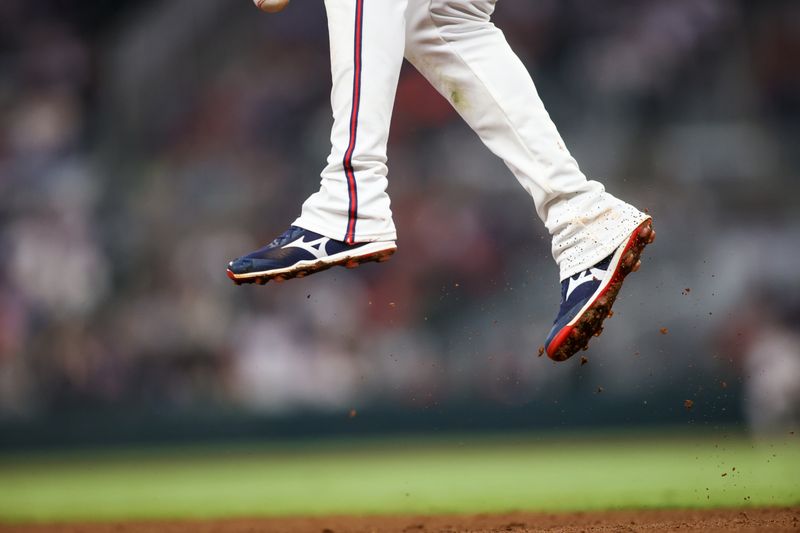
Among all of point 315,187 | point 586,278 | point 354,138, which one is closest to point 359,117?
point 354,138

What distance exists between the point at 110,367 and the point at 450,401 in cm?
287

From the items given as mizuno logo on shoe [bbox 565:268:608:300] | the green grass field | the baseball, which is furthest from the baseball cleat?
the green grass field

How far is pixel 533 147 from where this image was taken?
8.57 feet

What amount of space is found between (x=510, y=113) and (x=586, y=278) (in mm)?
494

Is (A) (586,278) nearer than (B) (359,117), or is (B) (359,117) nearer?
(B) (359,117)

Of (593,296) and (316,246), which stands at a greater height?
(316,246)

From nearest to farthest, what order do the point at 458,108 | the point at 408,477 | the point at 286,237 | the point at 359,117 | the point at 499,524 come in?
the point at 359,117 < the point at 286,237 < the point at 458,108 < the point at 499,524 < the point at 408,477

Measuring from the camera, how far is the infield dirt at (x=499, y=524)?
3.31 m

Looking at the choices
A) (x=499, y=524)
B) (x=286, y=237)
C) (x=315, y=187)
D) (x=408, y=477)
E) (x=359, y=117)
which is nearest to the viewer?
(x=359, y=117)

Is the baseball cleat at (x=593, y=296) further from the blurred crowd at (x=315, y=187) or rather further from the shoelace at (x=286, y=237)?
the blurred crowd at (x=315, y=187)

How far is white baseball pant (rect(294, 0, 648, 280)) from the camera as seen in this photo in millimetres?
2445

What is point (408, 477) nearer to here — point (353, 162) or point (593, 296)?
point (593, 296)

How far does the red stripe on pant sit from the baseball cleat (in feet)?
2.03

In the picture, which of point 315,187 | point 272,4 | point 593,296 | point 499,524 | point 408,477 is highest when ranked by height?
point 315,187
